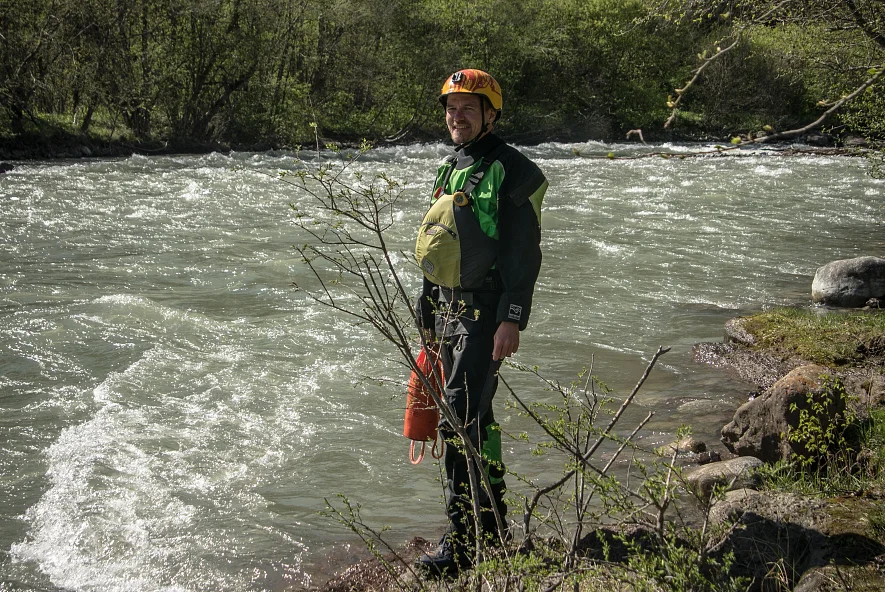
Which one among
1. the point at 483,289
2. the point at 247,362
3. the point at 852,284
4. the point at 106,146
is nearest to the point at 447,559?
the point at 483,289

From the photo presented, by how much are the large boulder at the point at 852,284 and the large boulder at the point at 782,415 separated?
411cm

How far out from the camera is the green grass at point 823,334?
6945 millimetres

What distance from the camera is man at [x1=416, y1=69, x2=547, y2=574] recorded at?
11.8ft

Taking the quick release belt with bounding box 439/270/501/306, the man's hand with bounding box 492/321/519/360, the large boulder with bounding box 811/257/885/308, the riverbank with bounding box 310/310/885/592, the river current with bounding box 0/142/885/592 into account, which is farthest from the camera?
the large boulder with bounding box 811/257/885/308

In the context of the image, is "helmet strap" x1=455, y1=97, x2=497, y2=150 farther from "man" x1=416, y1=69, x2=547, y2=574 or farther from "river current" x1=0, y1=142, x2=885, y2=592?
"river current" x1=0, y1=142, x2=885, y2=592

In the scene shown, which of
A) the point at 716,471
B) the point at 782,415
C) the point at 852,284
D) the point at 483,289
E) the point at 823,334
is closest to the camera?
the point at 483,289

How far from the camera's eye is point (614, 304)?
9477mm

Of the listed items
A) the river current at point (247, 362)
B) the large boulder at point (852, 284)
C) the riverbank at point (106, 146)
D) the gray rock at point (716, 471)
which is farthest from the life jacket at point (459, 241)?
the riverbank at point (106, 146)

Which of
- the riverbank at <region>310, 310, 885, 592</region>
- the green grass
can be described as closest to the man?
the riverbank at <region>310, 310, 885, 592</region>

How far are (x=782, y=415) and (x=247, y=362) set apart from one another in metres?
4.30

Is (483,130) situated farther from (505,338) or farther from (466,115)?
(505,338)

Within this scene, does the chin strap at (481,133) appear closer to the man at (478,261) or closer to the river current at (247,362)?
the man at (478,261)

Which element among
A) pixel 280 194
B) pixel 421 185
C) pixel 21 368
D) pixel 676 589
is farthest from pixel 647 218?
pixel 676 589

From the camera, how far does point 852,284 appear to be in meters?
8.95
